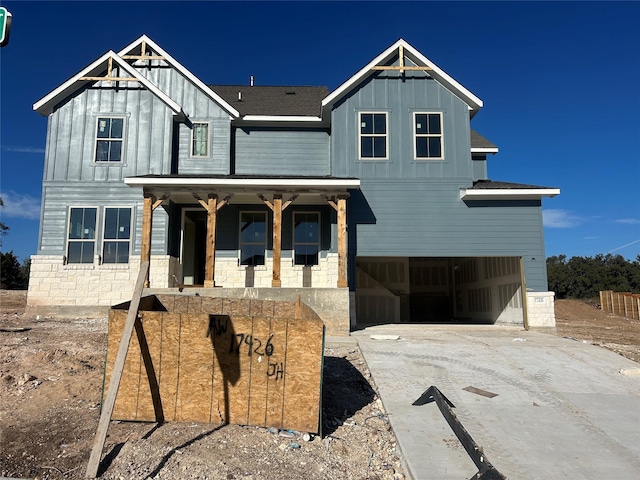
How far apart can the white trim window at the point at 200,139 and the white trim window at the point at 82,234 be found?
387 cm

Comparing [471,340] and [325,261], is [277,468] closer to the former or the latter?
[471,340]

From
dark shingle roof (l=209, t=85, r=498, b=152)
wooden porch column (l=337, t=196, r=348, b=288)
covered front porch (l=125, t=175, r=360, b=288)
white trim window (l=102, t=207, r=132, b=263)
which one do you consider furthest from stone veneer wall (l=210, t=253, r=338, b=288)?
dark shingle roof (l=209, t=85, r=498, b=152)

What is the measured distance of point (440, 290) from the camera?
2130 cm

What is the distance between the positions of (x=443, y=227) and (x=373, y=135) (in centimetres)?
390

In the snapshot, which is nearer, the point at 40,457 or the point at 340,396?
the point at 40,457

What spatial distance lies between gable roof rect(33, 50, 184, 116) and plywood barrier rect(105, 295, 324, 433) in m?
11.5

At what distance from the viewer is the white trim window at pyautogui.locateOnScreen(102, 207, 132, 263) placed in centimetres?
1393

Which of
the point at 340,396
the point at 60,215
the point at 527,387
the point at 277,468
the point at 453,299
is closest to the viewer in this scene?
the point at 277,468

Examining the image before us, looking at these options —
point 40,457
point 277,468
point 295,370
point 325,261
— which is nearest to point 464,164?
point 325,261

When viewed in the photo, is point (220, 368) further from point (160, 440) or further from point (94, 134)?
point (94, 134)

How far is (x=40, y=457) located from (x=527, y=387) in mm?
6923

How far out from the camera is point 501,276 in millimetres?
15742

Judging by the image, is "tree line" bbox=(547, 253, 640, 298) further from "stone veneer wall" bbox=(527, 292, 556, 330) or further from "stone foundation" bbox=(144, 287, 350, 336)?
"stone foundation" bbox=(144, 287, 350, 336)

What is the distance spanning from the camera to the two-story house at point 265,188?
13664 millimetres
